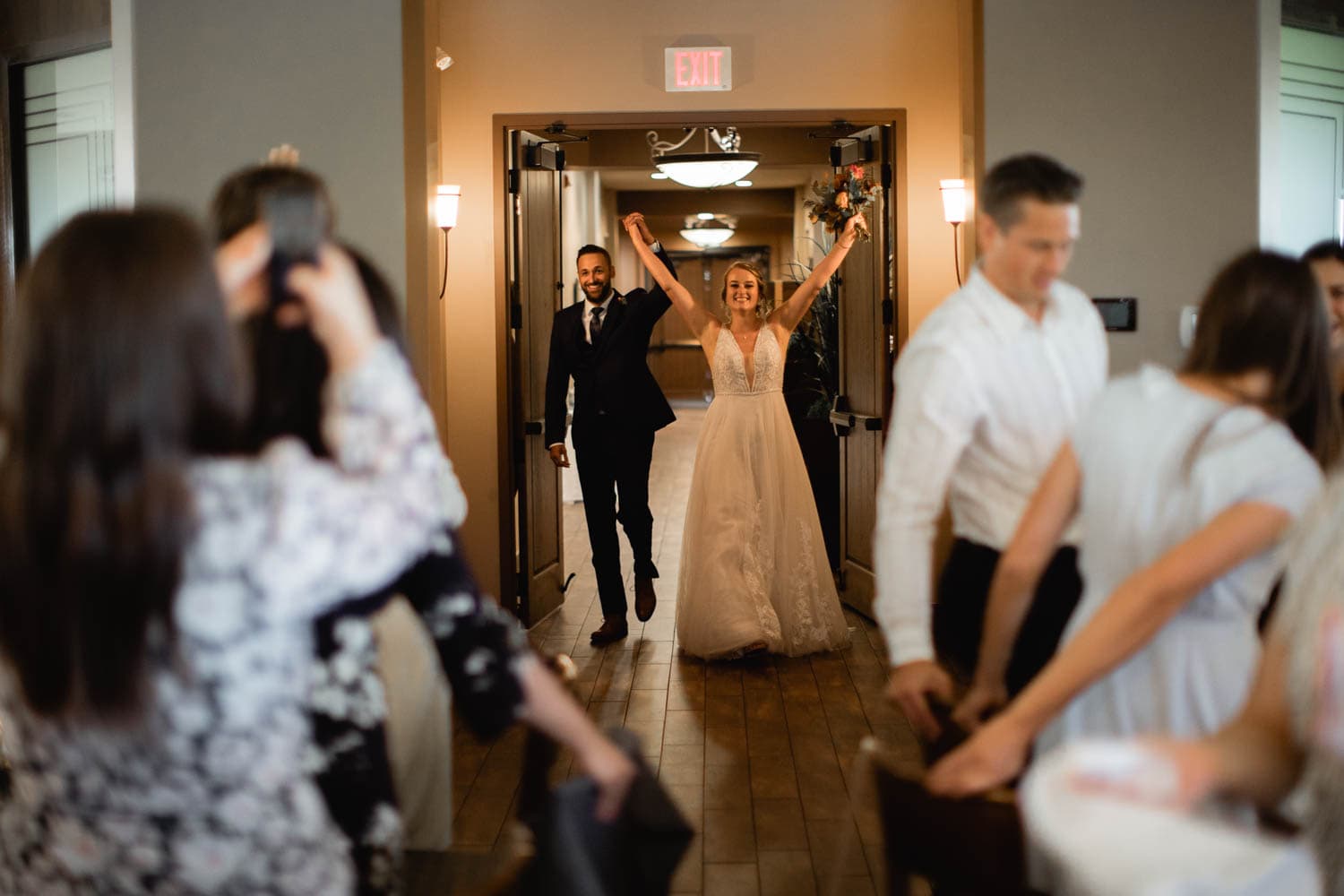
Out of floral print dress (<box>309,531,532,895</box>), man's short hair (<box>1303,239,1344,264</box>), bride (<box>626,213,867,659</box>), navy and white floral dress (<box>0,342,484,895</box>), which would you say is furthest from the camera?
bride (<box>626,213,867,659</box>)

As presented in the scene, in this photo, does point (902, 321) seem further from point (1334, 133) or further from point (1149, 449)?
point (1149, 449)

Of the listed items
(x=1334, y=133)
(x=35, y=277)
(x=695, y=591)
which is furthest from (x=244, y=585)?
(x=1334, y=133)

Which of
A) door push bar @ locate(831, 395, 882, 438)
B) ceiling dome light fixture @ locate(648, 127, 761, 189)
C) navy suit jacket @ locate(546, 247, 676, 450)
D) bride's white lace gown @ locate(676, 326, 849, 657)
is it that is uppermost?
ceiling dome light fixture @ locate(648, 127, 761, 189)

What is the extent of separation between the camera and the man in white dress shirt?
233 centimetres

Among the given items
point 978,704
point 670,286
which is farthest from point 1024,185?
point 670,286

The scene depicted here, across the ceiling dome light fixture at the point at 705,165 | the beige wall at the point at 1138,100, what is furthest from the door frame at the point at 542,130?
the beige wall at the point at 1138,100

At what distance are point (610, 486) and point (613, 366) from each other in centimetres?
59

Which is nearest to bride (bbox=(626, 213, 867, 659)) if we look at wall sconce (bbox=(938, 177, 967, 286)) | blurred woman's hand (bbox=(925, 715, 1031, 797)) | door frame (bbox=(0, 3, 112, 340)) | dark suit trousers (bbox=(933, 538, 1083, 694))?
wall sconce (bbox=(938, 177, 967, 286))

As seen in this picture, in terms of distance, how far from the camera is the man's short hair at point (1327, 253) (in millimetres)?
3432

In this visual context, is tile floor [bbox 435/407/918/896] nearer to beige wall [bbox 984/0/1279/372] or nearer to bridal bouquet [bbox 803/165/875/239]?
beige wall [bbox 984/0/1279/372]

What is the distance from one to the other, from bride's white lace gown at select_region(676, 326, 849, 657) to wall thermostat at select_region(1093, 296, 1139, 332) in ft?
5.66

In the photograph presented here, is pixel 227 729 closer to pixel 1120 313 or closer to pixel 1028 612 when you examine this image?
pixel 1028 612

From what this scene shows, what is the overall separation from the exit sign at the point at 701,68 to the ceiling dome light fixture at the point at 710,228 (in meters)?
9.57

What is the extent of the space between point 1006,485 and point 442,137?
4514mm
